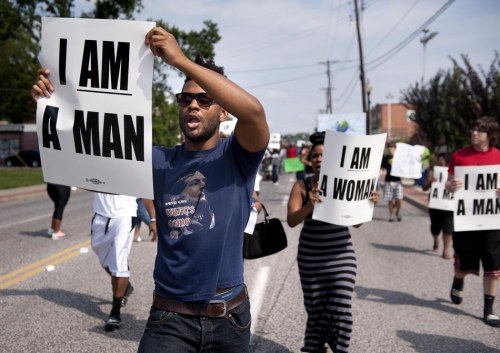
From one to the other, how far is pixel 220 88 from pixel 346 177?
2541mm

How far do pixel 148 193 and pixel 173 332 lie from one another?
0.65 m

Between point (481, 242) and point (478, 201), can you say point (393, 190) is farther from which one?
point (478, 201)

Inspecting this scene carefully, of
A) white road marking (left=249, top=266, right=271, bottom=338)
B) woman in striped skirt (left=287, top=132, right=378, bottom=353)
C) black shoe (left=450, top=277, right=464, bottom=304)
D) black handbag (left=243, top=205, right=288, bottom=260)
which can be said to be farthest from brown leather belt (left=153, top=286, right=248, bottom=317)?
black shoe (left=450, top=277, right=464, bottom=304)

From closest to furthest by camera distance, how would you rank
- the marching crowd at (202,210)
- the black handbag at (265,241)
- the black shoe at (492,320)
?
1. the marching crowd at (202,210)
2. the black handbag at (265,241)
3. the black shoe at (492,320)

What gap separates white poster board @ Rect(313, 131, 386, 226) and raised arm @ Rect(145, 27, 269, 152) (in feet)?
7.23

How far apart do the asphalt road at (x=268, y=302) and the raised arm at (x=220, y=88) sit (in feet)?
9.82

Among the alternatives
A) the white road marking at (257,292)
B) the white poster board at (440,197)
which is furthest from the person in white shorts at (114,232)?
the white poster board at (440,197)

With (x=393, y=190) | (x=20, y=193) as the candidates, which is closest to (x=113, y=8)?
(x=20, y=193)

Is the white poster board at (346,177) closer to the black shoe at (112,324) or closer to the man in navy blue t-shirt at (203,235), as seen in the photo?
the man in navy blue t-shirt at (203,235)

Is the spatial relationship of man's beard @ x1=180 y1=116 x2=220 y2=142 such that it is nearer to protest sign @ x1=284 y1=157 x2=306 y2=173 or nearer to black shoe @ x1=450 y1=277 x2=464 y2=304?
black shoe @ x1=450 y1=277 x2=464 y2=304

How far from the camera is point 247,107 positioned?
8.29ft

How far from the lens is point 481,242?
6.51 metres

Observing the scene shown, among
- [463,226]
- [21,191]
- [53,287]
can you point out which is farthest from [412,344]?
[21,191]

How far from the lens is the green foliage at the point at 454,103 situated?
18.6 metres
